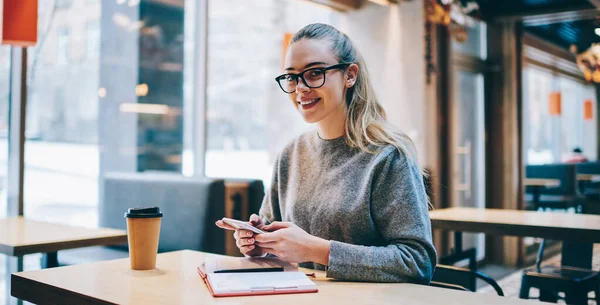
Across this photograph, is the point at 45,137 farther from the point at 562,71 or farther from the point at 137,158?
the point at 562,71

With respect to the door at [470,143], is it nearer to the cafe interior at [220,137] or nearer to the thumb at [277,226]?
the cafe interior at [220,137]

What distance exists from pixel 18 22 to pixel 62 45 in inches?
47.6

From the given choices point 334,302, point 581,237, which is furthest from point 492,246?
point 334,302

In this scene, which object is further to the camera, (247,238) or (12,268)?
(12,268)

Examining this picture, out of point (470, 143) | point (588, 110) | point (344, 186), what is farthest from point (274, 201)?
point (588, 110)

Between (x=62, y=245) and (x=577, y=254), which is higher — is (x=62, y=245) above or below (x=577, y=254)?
above

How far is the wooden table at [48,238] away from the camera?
2102mm

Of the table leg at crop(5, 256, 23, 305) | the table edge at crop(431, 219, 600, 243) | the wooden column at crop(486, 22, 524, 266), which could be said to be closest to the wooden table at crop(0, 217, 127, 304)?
the table leg at crop(5, 256, 23, 305)

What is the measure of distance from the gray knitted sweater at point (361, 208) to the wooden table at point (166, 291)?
5 cm

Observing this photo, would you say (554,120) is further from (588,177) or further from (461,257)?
(461,257)

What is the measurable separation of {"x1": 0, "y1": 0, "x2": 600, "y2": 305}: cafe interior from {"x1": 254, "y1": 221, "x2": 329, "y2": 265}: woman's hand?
0.07 metres

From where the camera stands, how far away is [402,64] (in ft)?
15.4

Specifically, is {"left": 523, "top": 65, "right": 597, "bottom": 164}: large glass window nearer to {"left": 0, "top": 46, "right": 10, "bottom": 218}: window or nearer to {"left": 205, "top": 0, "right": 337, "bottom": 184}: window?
{"left": 205, "top": 0, "right": 337, "bottom": 184}: window

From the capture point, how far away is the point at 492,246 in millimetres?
5809
